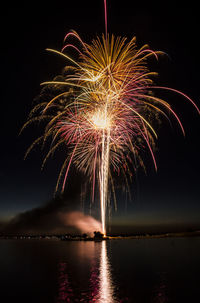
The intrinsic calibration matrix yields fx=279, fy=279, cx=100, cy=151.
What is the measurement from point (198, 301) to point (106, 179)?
2596 centimetres

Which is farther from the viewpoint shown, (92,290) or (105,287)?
(105,287)

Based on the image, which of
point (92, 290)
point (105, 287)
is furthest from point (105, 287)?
point (92, 290)

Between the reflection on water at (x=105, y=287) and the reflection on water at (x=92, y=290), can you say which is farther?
the reflection on water at (x=105, y=287)

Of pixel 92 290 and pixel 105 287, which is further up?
pixel 105 287

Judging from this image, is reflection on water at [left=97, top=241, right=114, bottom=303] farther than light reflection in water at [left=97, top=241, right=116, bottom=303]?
Yes

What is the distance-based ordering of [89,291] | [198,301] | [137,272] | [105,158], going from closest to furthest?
[198,301] → [89,291] → [137,272] → [105,158]

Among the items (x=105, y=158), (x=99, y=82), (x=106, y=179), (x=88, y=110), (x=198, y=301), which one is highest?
(x=99, y=82)

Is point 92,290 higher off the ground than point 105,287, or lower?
lower

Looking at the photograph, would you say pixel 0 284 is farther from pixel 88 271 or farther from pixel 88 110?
pixel 88 110

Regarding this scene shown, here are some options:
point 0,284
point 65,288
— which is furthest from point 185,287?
point 0,284

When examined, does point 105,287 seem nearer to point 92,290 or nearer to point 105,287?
point 105,287

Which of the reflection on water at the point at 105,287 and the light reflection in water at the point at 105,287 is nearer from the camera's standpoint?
the light reflection in water at the point at 105,287

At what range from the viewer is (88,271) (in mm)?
23453

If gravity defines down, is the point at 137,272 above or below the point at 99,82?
below
